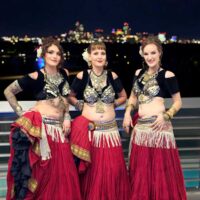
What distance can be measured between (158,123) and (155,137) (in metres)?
0.13

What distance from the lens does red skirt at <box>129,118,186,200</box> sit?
3.39m

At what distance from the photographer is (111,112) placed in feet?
11.4

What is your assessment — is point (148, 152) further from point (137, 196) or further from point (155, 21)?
point (155, 21)

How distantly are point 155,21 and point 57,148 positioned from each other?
131 inches

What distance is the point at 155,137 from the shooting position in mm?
3406

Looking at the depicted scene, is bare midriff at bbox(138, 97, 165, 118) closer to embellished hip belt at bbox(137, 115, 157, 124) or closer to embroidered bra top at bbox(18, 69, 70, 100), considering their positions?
embellished hip belt at bbox(137, 115, 157, 124)

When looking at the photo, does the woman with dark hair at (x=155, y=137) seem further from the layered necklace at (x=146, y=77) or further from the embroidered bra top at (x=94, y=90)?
the embroidered bra top at (x=94, y=90)

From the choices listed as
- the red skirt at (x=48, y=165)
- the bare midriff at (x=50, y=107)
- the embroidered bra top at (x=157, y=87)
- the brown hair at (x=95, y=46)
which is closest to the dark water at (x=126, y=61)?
the brown hair at (x=95, y=46)

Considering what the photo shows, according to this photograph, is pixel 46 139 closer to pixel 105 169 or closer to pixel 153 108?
pixel 105 169

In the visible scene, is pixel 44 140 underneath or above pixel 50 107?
underneath

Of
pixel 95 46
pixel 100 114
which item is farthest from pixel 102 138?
pixel 95 46

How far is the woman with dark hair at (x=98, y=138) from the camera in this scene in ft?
Answer: 11.1

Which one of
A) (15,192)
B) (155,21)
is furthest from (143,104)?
(155,21)

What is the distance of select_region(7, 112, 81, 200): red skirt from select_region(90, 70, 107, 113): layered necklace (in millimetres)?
337
